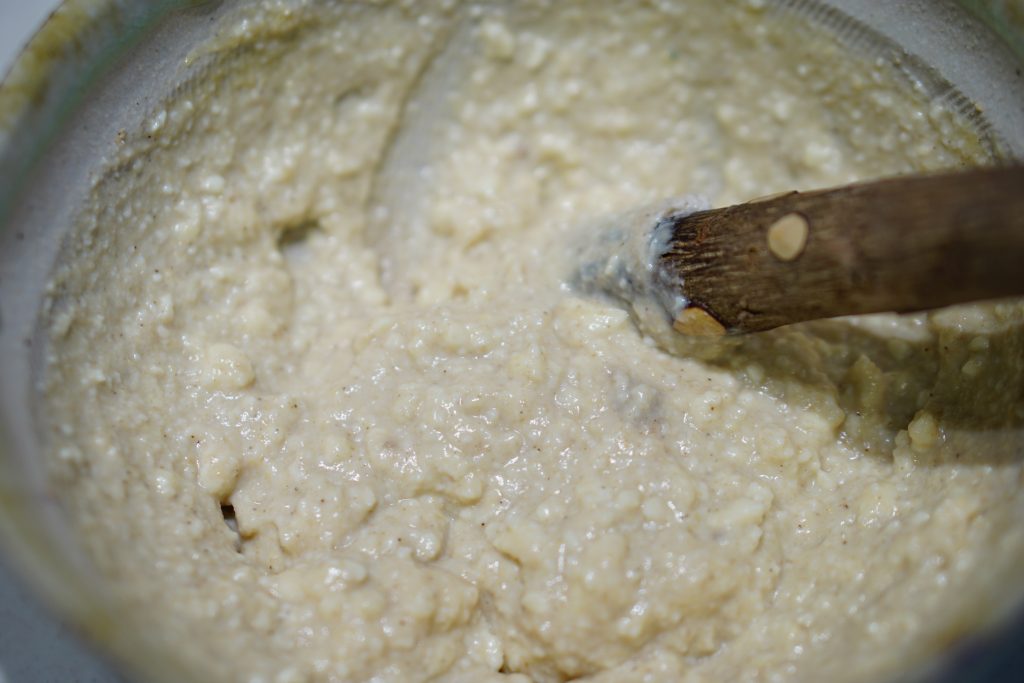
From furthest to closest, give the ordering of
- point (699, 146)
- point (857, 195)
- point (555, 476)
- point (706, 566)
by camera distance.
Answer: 1. point (699, 146)
2. point (555, 476)
3. point (706, 566)
4. point (857, 195)

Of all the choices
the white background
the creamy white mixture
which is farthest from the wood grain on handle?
the white background

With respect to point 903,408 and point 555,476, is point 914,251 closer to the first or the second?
point 903,408

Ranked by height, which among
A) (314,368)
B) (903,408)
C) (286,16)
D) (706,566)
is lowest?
(903,408)

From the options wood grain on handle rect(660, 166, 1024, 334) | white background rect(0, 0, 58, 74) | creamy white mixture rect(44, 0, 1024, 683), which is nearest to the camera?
wood grain on handle rect(660, 166, 1024, 334)

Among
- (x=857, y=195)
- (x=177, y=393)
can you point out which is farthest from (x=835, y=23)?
(x=177, y=393)

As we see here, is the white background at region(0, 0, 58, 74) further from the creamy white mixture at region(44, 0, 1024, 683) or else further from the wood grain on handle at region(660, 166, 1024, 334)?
the wood grain on handle at region(660, 166, 1024, 334)

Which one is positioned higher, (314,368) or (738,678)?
(314,368)
